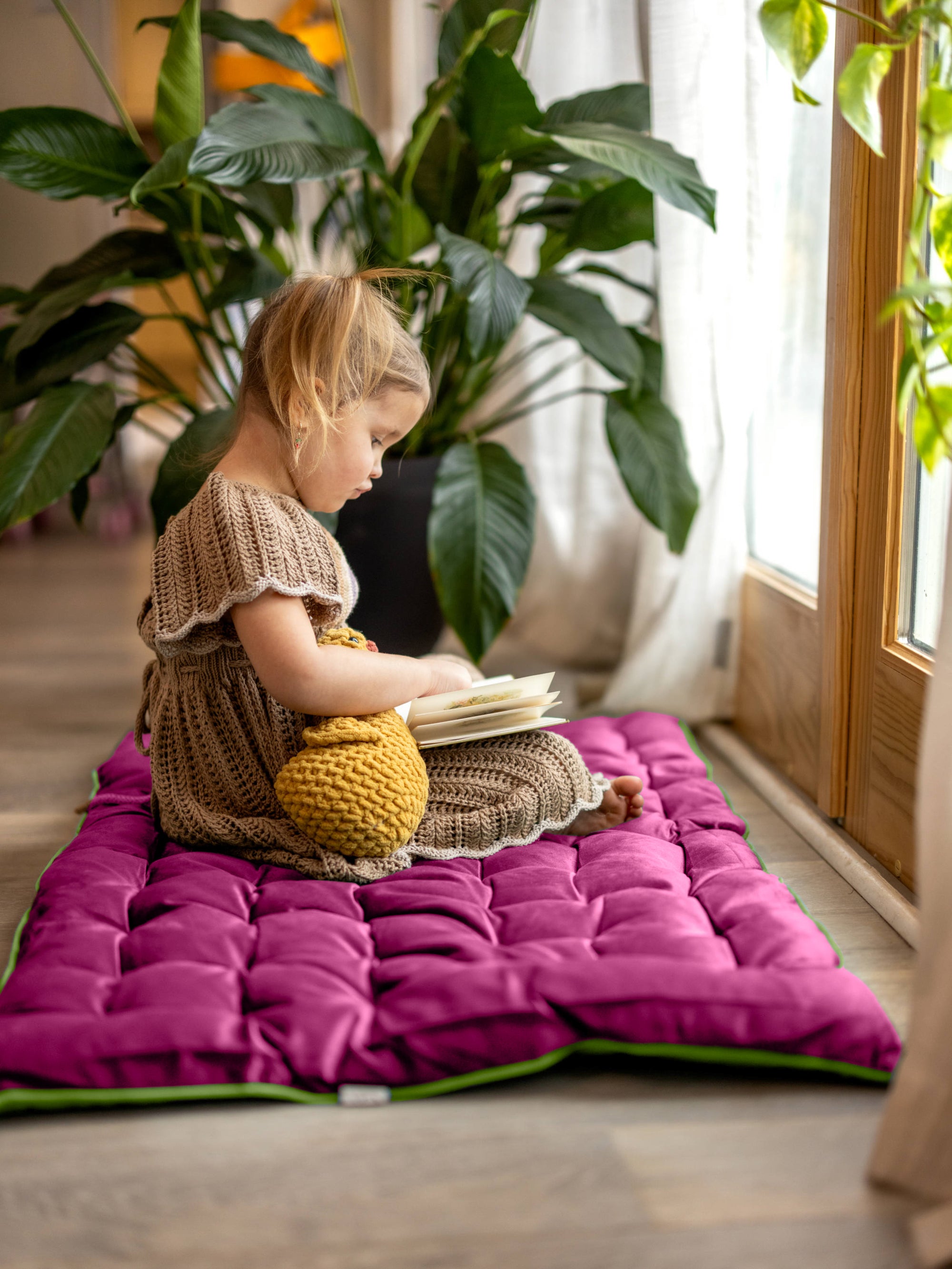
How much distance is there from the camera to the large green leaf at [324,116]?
5.09ft

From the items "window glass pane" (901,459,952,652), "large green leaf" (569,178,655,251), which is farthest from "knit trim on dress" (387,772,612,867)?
"large green leaf" (569,178,655,251)

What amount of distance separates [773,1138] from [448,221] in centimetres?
142

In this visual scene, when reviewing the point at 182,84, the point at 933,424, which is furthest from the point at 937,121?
the point at 182,84

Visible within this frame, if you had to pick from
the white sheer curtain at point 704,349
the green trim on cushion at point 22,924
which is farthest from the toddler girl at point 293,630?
the white sheer curtain at point 704,349

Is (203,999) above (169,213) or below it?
below

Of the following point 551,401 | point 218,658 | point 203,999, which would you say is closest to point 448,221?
point 551,401

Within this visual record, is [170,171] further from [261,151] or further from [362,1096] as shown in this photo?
[362,1096]

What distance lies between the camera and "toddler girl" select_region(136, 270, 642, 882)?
114 centimetres

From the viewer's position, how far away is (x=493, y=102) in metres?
1.58

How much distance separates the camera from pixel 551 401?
1.96 meters

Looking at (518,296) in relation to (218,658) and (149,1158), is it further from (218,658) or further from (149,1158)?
(149,1158)

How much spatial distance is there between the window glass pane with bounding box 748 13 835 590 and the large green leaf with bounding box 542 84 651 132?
7.5 inches

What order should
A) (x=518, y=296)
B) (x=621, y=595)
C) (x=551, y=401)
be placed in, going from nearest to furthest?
(x=518, y=296)
(x=551, y=401)
(x=621, y=595)

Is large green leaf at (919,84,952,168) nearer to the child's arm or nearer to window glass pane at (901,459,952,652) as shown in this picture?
window glass pane at (901,459,952,652)
